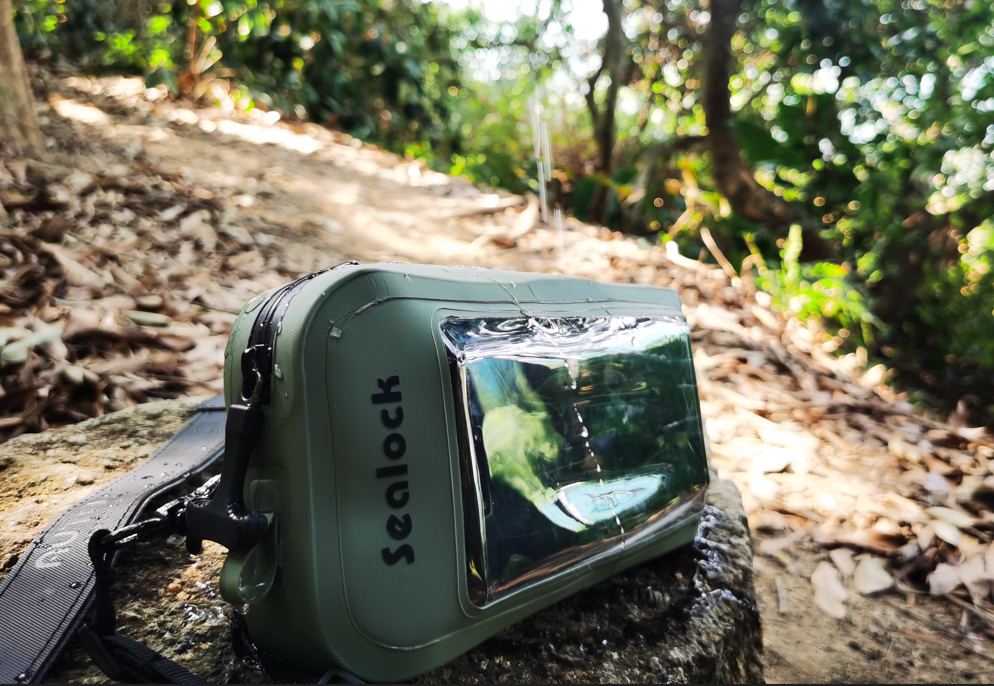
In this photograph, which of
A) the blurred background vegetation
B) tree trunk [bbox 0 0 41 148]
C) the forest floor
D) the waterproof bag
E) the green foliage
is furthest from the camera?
the blurred background vegetation

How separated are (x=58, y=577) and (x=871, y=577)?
1.62 meters

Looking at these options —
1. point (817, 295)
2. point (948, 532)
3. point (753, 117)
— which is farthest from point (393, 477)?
point (753, 117)

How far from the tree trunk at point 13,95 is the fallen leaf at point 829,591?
311cm

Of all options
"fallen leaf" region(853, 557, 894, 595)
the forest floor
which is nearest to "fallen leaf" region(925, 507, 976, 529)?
the forest floor

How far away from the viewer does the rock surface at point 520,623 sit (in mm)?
889

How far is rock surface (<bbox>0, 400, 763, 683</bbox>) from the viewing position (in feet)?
2.92

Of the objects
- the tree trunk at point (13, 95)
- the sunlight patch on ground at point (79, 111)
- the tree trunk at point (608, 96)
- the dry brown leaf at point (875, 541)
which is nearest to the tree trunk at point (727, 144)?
the tree trunk at point (608, 96)

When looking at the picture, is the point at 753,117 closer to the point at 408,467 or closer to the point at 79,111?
the point at 79,111

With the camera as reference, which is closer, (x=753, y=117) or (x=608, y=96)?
(x=608, y=96)

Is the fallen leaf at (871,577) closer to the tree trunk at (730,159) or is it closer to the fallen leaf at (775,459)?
the fallen leaf at (775,459)

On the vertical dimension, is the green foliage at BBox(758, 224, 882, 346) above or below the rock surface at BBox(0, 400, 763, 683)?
below

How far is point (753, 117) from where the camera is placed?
727cm

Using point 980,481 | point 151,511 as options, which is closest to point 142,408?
point 151,511

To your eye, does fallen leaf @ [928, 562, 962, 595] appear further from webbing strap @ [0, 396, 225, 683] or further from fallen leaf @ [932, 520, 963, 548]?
webbing strap @ [0, 396, 225, 683]
